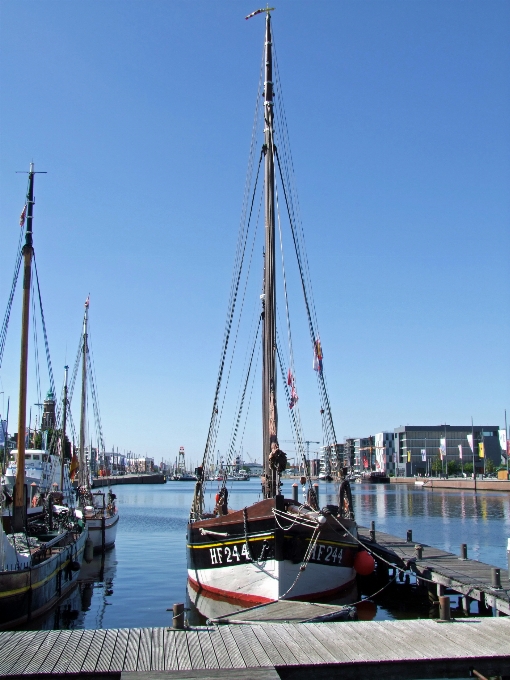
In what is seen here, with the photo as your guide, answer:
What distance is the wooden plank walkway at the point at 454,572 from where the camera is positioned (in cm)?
1955

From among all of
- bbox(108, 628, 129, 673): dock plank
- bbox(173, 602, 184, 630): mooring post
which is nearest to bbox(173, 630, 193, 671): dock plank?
bbox(173, 602, 184, 630): mooring post

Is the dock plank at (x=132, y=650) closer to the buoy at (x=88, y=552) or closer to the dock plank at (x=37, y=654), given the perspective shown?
the dock plank at (x=37, y=654)

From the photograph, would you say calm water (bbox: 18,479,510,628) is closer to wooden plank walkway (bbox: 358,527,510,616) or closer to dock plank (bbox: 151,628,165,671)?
wooden plank walkway (bbox: 358,527,510,616)

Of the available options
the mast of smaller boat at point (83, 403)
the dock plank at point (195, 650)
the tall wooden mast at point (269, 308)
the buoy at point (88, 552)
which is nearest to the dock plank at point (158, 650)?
the dock plank at point (195, 650)

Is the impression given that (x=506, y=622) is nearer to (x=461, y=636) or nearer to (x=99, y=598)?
(x=461, y=636)

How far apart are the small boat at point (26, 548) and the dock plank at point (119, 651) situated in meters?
6.81

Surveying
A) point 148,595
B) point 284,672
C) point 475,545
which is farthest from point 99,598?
point 475,545

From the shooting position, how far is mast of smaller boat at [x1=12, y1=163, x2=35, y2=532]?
25812 millimetres

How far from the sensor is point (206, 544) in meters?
23.7

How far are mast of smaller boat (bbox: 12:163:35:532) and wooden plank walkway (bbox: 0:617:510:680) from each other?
1227 cm

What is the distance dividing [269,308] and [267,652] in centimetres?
1527

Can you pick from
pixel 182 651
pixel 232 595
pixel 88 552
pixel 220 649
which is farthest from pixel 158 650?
pixel 88 552

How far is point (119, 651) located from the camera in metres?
12.9

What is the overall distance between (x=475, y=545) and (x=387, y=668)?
117 feet
